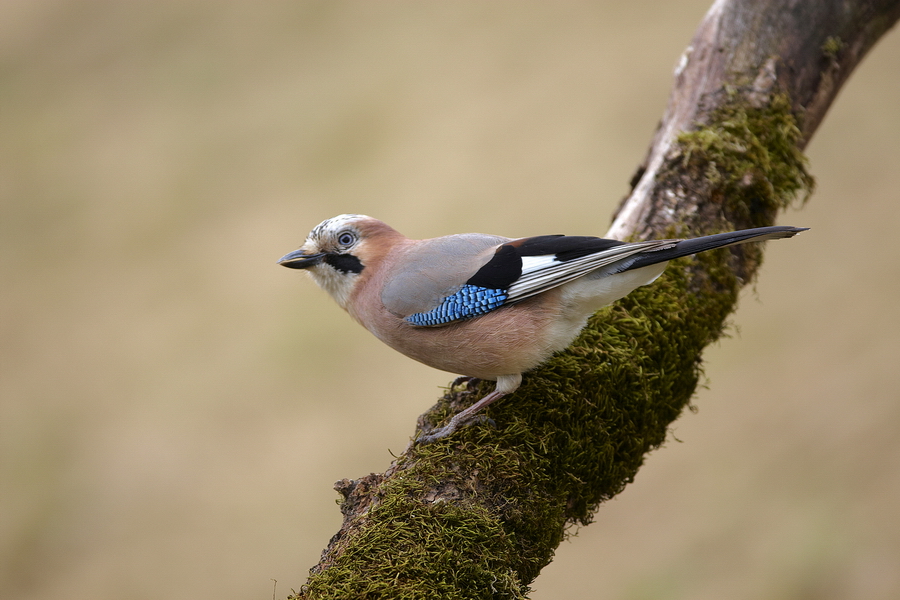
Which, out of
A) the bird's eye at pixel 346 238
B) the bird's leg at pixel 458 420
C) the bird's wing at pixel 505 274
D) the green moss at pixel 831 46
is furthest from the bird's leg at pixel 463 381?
the green moss at pixel 831 46

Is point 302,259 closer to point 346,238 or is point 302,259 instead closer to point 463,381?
point 346,238

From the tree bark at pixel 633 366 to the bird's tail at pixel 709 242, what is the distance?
24.0 inches

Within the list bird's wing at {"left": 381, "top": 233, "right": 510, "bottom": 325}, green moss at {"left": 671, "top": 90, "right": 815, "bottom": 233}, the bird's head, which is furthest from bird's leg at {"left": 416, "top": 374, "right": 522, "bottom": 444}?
green moss at {"left": 671, "top": 90, "right": 815, "bottom": 233}

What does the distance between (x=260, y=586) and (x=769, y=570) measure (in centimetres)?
564

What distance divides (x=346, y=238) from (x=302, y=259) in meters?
0.31

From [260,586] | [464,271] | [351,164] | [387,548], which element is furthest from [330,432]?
[387,548]

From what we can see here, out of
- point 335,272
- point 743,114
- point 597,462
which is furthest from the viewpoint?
point 743,114

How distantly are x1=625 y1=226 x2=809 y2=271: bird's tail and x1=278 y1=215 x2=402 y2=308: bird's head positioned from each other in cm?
165

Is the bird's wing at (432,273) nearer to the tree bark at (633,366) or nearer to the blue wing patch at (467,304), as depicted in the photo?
the blue wing patch at (467,304)

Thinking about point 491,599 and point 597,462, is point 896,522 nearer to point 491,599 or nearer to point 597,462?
point 597,462

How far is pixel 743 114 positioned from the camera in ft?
17.0

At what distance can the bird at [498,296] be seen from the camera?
3973 millimetres

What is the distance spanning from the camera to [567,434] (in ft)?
12.7

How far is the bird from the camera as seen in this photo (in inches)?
156
